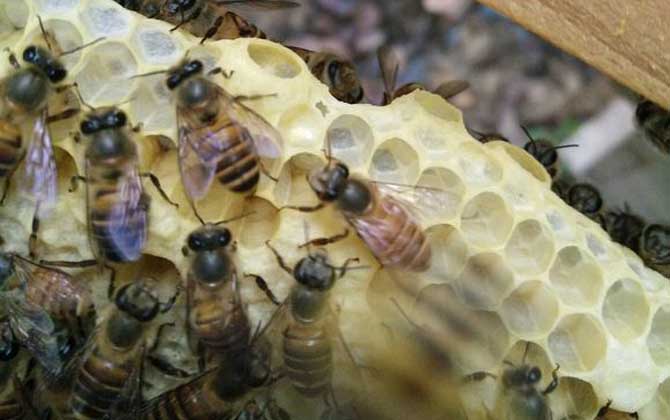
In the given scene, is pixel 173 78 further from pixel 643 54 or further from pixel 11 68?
pixel 643 54

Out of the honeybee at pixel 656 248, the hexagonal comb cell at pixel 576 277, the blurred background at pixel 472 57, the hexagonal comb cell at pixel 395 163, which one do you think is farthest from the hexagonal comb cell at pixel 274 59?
the blurred background at pixel 472 57

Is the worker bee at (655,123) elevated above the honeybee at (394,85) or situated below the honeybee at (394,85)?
below

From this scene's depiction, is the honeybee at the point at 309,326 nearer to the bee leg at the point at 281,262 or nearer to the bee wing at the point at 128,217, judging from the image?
the bee leg at the point at 281,262

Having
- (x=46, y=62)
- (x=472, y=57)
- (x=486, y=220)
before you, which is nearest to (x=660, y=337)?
(x=486, y=220)

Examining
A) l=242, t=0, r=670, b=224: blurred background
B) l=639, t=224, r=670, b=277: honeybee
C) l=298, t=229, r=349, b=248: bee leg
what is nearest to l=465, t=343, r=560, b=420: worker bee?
l=298, t=229, r=349, b=248: bee leg

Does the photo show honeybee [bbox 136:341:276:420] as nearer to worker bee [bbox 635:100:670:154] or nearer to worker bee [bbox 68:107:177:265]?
worker bee [bbox 68:107:177:265]
